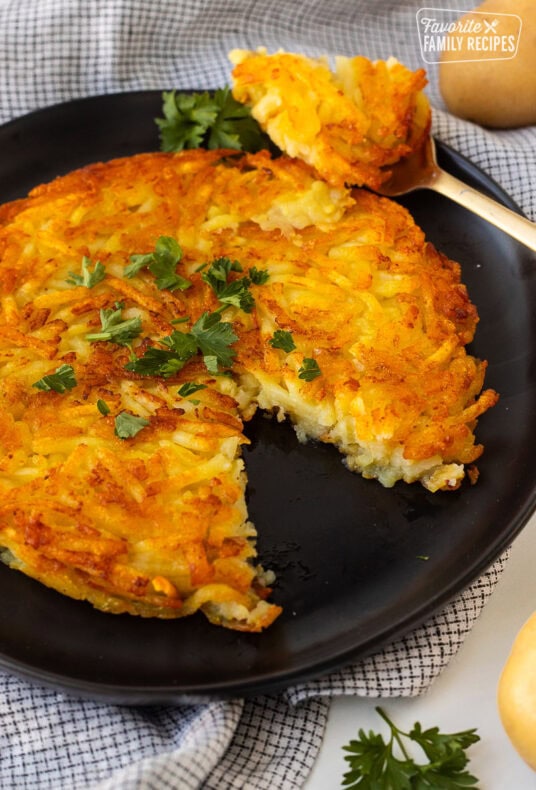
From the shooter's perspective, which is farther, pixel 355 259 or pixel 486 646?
pixel 355 259

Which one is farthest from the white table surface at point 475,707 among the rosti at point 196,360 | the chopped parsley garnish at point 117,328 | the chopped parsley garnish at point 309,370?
the chopped parsley garnish at point 117,328

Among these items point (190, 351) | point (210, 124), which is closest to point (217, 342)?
point (190, 351)

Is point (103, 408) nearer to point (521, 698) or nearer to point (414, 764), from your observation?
point (414, 764)

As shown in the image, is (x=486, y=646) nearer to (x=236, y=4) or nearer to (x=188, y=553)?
(x=188, y=553)

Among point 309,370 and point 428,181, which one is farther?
point 428,181

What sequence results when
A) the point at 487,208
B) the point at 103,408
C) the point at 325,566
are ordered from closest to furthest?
the point at 325,566
the point at 103,408
the point at 487,208

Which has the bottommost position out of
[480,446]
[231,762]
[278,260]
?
[231,762]

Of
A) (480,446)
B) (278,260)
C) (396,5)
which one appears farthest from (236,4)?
(480,446)
